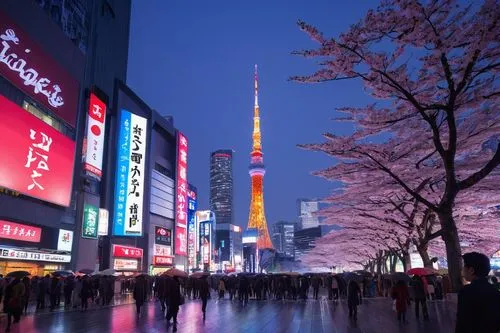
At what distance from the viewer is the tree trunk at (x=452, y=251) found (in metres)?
11.8

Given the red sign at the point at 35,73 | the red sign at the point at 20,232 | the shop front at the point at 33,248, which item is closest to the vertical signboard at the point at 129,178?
the shop front at the point at 33,248

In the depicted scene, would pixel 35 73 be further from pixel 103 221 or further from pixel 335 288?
pixel 335 288

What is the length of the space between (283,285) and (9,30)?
23776 millimetres

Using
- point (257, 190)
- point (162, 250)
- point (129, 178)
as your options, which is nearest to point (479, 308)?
point (129, 178)

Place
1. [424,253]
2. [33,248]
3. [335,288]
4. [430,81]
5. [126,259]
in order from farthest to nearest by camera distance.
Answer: [126,259] < [33,248] < [335,288] < [424,253] < [430,81]

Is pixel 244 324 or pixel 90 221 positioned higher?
pixel 90 221

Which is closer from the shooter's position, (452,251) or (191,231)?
(452,251)

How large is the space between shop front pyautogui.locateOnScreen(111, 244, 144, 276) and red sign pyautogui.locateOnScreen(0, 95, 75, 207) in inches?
600

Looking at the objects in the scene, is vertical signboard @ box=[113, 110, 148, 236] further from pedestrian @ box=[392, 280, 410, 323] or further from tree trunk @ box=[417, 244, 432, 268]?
pedestrian @ box=[392, 280, 410, 323]

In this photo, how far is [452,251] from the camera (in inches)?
479

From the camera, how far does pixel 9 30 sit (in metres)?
27.5

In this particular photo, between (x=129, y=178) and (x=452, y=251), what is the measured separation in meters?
40.6

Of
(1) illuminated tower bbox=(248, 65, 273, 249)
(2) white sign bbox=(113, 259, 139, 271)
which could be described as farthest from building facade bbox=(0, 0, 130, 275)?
(1) illuminated tower bbox=(248, 65, 273, 249)

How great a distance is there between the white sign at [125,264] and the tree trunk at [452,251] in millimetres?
41183
